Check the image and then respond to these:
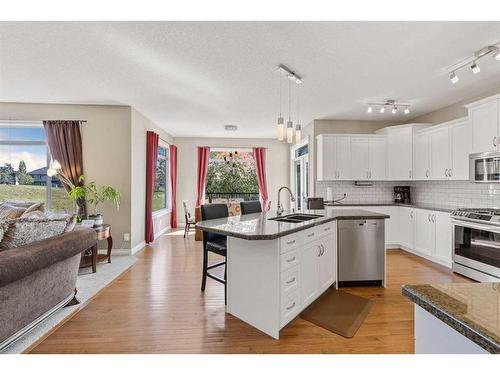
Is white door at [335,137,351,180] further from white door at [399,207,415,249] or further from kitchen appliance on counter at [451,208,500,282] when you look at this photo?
kitchen appliance on counter at [451,208,500,282]

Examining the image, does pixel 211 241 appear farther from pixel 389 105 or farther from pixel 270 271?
pixel 389 105

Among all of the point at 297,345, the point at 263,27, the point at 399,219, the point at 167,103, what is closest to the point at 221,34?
the point at 263,27

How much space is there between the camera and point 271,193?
7680 mm

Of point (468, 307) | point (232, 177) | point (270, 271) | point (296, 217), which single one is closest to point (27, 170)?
point (232, 177)

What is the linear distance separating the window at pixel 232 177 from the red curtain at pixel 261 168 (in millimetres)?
298

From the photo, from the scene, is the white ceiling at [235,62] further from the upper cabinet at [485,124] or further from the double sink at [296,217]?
the double sink at [296,217]

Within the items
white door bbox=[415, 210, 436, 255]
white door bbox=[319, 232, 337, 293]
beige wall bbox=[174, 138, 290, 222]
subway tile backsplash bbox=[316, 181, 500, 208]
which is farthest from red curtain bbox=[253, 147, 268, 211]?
white door bbox=[319, 232, 337, 293]

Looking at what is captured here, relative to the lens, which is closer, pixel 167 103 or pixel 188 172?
pixel 167 103

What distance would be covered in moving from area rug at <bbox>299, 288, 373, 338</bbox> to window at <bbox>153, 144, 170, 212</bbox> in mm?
4910

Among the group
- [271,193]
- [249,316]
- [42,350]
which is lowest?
→ [42,350]

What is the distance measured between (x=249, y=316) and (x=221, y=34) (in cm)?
258

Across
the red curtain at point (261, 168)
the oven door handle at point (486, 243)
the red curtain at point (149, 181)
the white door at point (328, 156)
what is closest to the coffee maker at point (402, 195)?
the white door at point (328, 156)

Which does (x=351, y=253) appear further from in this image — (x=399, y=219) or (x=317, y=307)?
(x=399, y=219)

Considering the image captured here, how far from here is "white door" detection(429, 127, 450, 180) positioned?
419 cm
